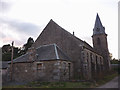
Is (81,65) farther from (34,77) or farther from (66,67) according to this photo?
(34,77)

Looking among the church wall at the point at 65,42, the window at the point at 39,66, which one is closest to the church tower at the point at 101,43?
the church wall at the point at 65,42

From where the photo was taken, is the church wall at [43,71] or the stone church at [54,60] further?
the stone church at [54,60]

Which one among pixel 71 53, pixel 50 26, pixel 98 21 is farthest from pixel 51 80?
pixel 98 21

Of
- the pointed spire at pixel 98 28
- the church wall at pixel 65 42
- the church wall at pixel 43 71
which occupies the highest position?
the pointed spire at pixel 98 28

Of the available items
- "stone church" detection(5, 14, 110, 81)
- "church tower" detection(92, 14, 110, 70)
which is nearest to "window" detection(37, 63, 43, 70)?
"stone church" detection(5, 14, 110, 81)

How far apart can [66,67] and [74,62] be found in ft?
8.69

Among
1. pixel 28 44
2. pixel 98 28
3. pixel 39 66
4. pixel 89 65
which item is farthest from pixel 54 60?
pixel 28 44

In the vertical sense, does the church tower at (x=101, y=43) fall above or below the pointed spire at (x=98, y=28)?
below

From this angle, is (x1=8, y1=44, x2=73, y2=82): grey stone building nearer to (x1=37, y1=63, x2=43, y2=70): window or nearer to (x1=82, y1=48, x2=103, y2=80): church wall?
(x1=37, y1=63, x2=43, y2=70): window

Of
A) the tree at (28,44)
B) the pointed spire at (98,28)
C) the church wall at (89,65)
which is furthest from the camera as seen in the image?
the tree at (28,44)

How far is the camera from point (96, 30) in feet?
124

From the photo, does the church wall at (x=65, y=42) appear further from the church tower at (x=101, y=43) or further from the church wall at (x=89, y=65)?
the church tower at (x=101, y=43)

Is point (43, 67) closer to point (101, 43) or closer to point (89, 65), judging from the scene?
point (89, 65)

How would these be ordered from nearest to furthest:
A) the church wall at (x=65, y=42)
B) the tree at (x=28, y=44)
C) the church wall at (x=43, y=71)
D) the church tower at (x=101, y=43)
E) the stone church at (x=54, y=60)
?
the church wall at (x=43, y=71) < the stone church at (x=54, y=60) < the church wall at (x=65, y=42) < the church tower at (x=101, y=43) < the tree at (x=28, y=44)
